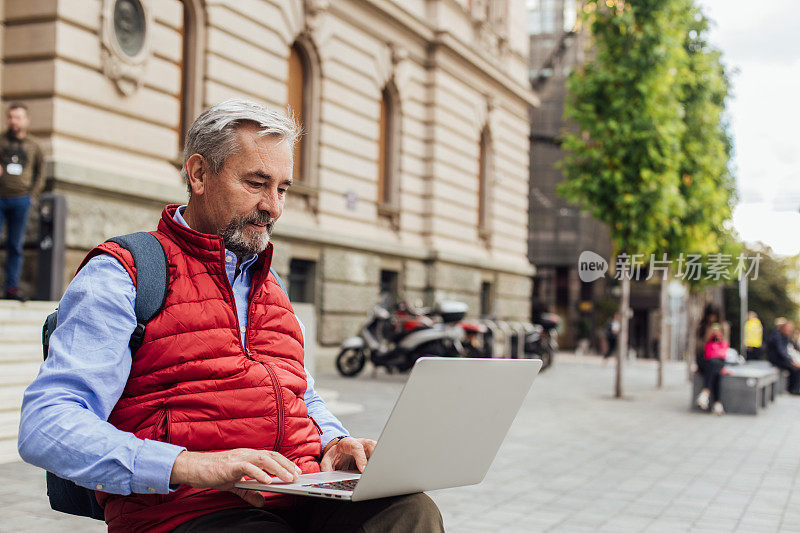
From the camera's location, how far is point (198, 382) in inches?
92.7

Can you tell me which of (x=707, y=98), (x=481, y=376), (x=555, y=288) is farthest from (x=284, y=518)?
(x=555, y=288)

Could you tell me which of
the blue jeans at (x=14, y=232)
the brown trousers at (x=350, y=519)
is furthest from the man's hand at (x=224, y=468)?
the blue jeans at (x=14, y=232)

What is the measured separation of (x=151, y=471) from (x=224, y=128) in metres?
0.90

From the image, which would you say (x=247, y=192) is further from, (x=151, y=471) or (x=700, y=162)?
(x=700, y=162)

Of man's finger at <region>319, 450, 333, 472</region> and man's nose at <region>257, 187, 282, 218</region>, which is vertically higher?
man's nose at <region>257, 187, 282, 218</region>

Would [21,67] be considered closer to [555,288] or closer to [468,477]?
[468,477]

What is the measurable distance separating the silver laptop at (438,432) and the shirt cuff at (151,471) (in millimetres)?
168

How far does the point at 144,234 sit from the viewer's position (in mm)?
2422

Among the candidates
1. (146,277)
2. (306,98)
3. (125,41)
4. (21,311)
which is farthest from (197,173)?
(306,98)

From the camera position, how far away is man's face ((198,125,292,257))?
2473 mm

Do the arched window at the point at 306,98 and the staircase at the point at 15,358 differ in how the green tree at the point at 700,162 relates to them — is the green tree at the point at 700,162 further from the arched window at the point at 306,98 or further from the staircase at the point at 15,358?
the staircase at the point at 15,358

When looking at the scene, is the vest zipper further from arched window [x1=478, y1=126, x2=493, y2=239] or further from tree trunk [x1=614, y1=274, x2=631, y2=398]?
arched window [x1=478, y1=126, x2=493, y2=239]

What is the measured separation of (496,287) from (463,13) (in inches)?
280

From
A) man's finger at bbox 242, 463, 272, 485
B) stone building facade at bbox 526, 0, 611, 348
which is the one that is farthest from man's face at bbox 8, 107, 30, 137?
stone building facade at bbox 526, 0, 611, 348
